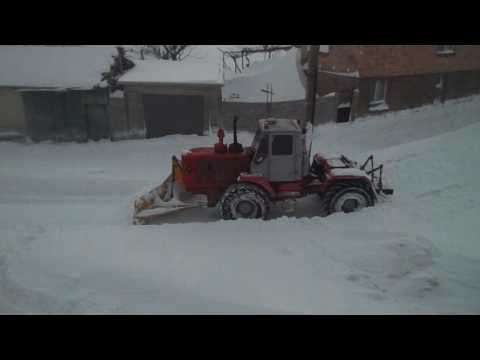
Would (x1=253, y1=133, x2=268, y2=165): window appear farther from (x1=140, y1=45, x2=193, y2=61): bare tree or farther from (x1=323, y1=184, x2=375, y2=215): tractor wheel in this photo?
(x1=140, y1=45, x2=193, y2=61): bare tree

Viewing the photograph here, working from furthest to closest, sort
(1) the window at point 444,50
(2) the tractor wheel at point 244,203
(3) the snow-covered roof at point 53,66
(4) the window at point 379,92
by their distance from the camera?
1. (1) the window at point 444,50
2. (4) the window at point 379,92
3. (3) the snow-covered roof at point 53,66
4. (2) the tractor wheel at point 244,203

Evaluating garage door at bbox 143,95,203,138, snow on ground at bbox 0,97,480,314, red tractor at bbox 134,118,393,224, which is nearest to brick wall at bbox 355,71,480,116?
snow on ground at bbox 0,97,480,314

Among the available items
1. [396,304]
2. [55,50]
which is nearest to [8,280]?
[396,304]

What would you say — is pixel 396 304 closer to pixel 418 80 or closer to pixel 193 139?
pixel 193 139

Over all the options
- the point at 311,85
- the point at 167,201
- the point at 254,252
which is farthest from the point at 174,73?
the point at 254,252

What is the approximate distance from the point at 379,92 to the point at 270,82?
16.3 feet

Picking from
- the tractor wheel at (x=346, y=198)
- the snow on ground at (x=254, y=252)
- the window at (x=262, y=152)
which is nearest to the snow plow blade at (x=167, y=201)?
the snow on ground at (x=254, y=252)

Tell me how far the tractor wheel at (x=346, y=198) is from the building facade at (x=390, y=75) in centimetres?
921

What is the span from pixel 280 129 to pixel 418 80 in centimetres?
1251

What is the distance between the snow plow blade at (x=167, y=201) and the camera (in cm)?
776

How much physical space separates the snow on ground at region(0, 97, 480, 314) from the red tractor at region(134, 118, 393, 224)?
367 mm

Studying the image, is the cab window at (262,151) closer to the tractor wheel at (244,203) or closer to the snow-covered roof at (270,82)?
the tractor wheel at (244,203)

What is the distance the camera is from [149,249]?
6516 millimetres

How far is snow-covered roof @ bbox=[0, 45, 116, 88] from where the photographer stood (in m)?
14.5
